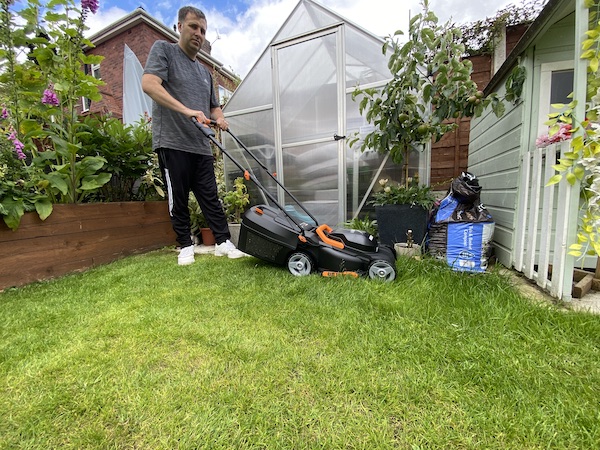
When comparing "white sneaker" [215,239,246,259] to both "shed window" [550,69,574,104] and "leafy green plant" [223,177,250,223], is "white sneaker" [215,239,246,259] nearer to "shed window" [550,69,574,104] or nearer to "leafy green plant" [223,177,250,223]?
"leafy green plant" [223,177,250,223]

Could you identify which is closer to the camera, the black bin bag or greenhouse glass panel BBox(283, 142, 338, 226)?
the black bin bag

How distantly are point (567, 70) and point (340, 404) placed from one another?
2.31 metres

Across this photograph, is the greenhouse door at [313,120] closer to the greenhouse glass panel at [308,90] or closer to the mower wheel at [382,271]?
the greenhouse glass panel at [308,90]

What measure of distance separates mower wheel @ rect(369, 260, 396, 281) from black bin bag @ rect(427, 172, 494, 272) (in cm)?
54

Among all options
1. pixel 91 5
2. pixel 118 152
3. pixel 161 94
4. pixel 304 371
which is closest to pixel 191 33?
pixel 161 94

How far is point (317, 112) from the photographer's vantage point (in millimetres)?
3205

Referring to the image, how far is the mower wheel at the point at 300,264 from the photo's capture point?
1832 mm

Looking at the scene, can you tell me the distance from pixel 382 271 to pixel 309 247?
476 mm

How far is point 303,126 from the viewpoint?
10.7ft

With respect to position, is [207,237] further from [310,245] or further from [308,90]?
[308,90]

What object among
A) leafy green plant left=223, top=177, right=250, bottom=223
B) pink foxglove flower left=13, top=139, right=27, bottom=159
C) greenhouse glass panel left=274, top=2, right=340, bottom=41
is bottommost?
leafy green plant left=223, top=177, right=250, bottom=223

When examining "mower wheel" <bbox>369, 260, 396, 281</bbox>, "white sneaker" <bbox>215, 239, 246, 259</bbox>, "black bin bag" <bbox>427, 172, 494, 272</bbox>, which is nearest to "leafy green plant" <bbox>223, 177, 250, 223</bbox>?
"white sneaker" <bbox>215, 239, 246, 259</bbox>

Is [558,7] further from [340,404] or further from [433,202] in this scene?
[340,404]

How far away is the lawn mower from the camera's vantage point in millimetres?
1725
